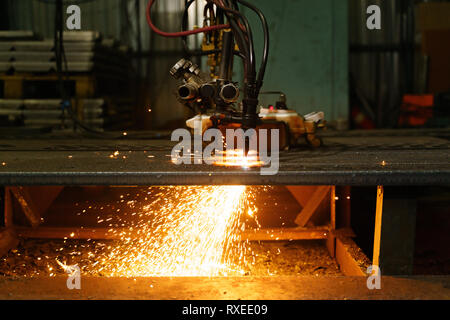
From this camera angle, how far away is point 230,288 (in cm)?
158

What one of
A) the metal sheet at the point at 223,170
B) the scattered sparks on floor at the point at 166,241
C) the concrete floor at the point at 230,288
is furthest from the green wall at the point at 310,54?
the concrete floor at the point at 230,288

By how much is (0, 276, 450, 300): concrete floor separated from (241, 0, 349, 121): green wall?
13.3 ft

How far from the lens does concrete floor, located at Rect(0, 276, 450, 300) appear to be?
1515 millimetres

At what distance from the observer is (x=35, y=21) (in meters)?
6.73

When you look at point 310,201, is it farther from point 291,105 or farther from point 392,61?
point 392,61

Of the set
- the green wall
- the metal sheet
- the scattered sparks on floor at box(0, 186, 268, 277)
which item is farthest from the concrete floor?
the green wall

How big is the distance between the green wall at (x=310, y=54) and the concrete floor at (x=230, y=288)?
405 centimetres

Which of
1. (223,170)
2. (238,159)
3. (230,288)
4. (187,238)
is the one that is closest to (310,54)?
(187,238)

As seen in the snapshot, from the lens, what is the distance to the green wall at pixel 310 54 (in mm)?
5531

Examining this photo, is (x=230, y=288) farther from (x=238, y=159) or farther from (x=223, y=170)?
(x=238, y=159)

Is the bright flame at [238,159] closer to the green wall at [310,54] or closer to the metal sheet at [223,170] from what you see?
the metal sheet at [223,170]

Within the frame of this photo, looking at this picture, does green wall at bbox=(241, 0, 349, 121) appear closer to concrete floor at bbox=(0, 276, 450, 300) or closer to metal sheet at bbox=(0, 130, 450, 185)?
metal sheet at bbox=(0, 130, 450, 185)

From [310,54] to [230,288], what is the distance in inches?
176

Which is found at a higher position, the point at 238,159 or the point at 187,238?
the point at 238,159
